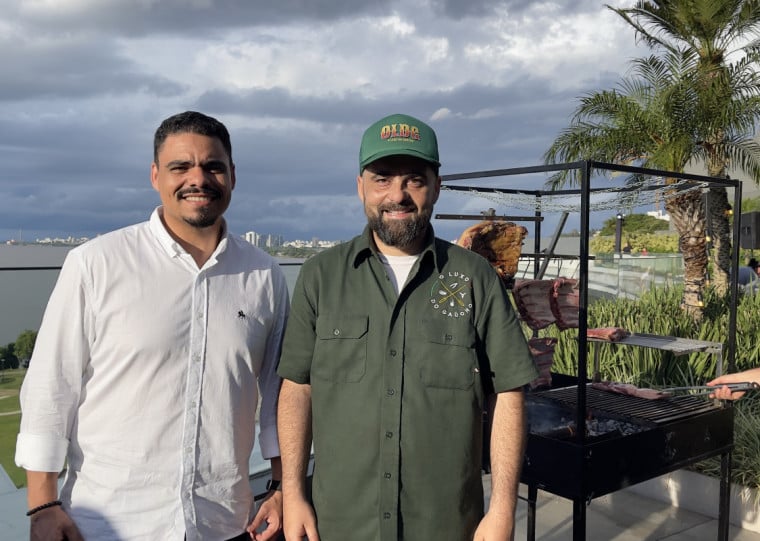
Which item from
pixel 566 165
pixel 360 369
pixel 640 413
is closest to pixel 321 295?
pixel 360 369

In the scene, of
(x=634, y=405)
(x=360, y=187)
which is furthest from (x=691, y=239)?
(x=360, y=187)

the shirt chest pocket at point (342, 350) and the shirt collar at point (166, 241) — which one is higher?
the shirt collar at point (166, 241)

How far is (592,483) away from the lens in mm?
3434

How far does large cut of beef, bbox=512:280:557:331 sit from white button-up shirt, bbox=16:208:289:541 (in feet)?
10.1

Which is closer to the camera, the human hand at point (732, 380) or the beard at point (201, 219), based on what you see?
the beard at point (201, 219)

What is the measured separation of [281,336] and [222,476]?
51 cm

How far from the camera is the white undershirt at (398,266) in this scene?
7.22ft

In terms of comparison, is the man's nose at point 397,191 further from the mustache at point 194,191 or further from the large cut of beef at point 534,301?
the large cut of beef at point 534,301

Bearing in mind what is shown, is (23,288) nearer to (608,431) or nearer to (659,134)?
(608,431)

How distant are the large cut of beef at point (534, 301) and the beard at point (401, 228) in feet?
9.34

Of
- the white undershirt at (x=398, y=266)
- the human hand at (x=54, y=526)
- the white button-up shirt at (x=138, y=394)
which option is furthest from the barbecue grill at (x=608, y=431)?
the human hand at (x=54, y=526)

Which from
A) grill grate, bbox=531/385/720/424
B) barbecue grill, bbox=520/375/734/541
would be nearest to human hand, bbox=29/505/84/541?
barbecue grill, bbox=520/375/734/541

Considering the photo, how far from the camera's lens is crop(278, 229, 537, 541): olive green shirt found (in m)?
2.07

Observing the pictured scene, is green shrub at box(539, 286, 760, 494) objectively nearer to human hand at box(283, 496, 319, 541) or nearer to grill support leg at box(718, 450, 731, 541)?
grill support leg at box(718, 450, 731, 541)
